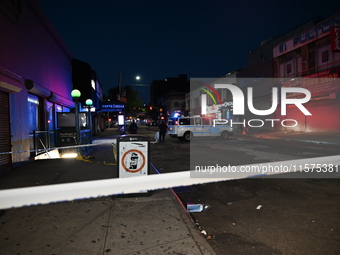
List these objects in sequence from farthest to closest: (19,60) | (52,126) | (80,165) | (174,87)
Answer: (174,87), (52,126), (19,60), (80,165)

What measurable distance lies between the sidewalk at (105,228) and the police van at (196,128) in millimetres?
13451

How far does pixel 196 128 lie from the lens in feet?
62.4

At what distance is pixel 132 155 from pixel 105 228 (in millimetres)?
1663

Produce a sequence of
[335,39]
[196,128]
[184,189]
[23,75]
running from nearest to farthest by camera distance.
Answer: [184,189] < [23,75] < [335,39] < [196,128]

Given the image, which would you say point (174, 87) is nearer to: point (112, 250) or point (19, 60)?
point (19, 60)

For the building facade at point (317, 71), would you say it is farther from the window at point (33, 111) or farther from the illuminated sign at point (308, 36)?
the window at point (33, 111)

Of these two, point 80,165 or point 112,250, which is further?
point 80,165

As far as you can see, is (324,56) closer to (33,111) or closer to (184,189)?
(184,189)

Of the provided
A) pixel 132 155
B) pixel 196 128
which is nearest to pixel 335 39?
pixel 196 128

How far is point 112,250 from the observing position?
3.05 m

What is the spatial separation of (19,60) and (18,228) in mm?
7830

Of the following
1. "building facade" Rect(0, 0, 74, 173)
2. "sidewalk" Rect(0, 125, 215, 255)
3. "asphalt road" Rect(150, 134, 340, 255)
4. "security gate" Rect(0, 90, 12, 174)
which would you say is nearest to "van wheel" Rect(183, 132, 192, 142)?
"building facade" Rect(0, 0, 74, 173)

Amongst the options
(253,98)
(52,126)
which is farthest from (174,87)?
(52,126)

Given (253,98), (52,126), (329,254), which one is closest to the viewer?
(329,254)
